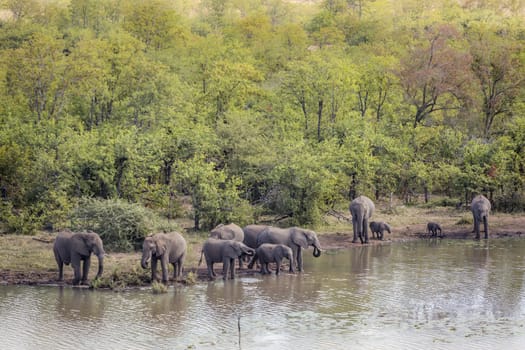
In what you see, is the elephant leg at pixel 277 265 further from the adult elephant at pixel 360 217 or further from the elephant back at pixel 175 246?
the adult elephant at pixel 360 217

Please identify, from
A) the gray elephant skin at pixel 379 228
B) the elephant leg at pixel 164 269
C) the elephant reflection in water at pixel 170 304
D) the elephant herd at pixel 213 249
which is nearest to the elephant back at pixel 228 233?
the elephant herd at pixel 213 249

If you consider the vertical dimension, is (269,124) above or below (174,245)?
Answer: above

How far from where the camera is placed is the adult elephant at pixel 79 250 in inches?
1011

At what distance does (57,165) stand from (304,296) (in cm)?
1456

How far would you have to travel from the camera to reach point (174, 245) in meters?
26.0

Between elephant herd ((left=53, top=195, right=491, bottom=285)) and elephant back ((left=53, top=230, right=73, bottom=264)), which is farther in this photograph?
elephant back ((left=53, top=230, right=73, bottom=264))

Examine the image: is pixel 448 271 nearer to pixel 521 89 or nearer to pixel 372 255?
pixel 372 255

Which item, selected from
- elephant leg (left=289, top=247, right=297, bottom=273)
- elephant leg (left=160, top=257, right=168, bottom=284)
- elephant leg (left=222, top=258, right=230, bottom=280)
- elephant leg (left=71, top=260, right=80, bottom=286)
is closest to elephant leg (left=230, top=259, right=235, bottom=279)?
elephant leg (left=222, top=258, right=230, bottom=280)

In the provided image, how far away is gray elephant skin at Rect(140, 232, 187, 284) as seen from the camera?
82.8 feet

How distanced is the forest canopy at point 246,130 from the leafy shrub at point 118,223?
52cm

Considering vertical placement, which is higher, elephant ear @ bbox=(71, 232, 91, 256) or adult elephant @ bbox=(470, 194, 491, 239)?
adult elephant @ bbox=(470, 194, 491, 239)

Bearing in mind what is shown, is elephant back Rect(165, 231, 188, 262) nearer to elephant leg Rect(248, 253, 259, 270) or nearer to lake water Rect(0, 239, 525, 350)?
lake water Rect(0, 239, 525, 350)

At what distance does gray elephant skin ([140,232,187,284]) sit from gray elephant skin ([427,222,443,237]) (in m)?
13.9

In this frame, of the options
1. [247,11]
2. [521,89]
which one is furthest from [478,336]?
[247,11]
